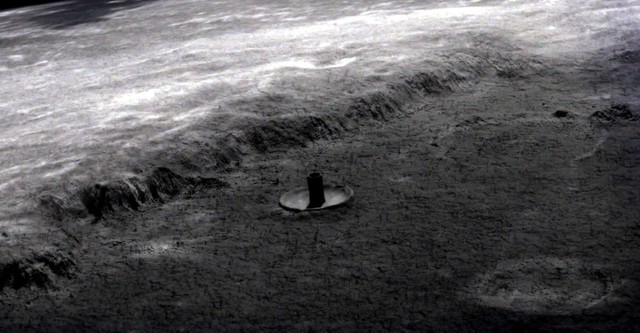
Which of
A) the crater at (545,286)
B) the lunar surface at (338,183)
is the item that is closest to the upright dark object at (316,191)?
the lunar surface at (338,183)

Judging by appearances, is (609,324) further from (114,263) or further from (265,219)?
Answer: (114,263)

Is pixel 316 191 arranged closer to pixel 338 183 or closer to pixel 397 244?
pixel 338 183

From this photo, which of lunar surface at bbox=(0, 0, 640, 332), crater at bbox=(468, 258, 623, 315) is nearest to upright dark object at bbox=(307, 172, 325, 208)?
lunar surface at bbox=(0, 0, 640, 332)

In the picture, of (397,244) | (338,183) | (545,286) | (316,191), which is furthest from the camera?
(338,183)

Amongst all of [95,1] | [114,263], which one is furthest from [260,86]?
[95,1]

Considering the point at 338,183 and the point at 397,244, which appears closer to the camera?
the point at 397,244

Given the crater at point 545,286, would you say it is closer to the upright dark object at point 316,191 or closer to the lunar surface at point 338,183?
the lunar surface at point 338,183

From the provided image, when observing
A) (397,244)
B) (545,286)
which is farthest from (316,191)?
(545,286)
